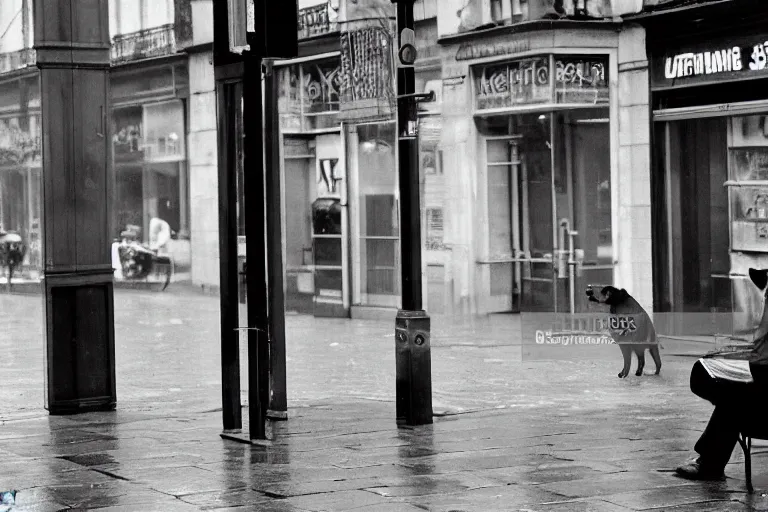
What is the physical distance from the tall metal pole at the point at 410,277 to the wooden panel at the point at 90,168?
273 cm

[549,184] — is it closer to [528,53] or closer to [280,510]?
[528,53]

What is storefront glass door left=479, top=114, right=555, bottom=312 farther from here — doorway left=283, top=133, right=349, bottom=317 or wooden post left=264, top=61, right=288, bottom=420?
wooden post left=264, top=61, right=288, bottom=420

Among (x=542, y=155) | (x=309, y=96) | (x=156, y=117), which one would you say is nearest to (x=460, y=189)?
(x=542, y=155)

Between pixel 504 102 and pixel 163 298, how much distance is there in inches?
382

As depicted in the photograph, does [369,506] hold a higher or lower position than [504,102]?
lower

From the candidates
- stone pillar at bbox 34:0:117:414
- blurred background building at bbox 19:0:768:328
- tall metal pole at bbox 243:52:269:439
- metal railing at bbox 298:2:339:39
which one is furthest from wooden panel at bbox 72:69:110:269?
metal railing at bbox 298:2:339:39

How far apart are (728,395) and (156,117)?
2319 centimetres

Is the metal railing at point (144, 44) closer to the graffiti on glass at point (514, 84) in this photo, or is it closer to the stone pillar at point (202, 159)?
the stone pillar at point (202, 159)

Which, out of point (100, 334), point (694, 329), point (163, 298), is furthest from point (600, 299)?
point (163, 298)

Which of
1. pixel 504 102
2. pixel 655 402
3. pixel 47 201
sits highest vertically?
pixel 504 102

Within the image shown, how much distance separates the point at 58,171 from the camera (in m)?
12.0

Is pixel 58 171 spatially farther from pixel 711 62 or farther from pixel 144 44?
pixel 144 44

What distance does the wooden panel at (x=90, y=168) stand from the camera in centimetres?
1212

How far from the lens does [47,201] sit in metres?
12.0
